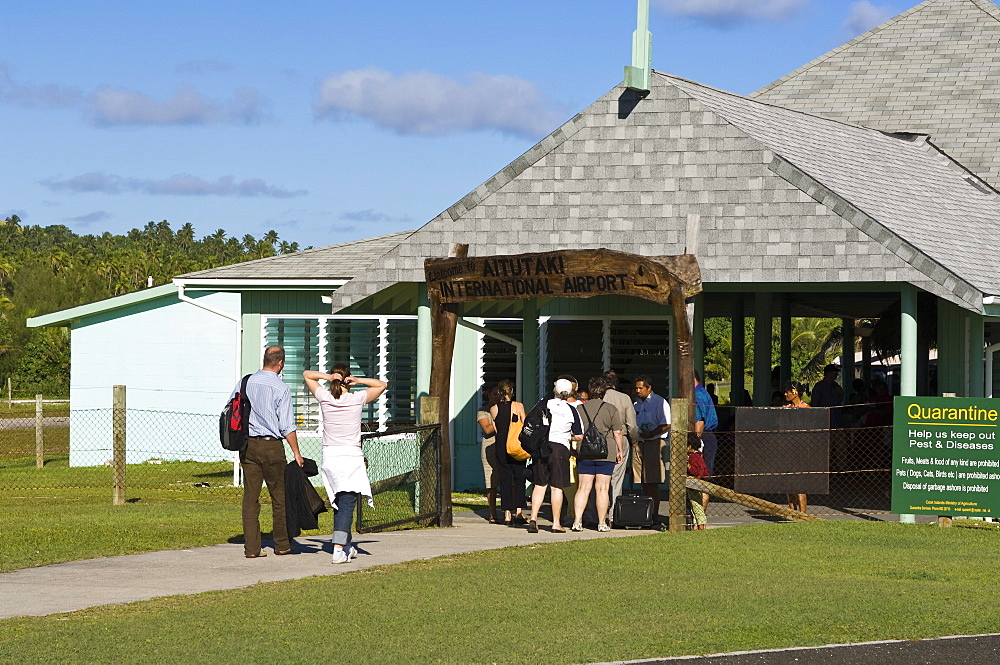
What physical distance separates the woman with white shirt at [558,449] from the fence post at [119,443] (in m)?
5.69

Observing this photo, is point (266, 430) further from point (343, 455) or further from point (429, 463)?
point (429, 463)

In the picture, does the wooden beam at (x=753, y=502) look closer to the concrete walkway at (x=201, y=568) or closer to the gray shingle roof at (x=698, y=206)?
the concrete walkway at (x=201, y=568)

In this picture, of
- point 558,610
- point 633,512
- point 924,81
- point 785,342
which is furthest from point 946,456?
point 924,81

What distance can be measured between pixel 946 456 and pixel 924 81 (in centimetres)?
1234

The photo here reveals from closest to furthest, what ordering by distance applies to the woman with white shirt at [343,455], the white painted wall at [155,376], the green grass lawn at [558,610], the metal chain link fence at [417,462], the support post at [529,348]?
the green grass lawn at [558,610] < the woman with white shirt at [343,455] < the metal chain link fence at [417,462] < the support post at [529,348] < the white painted wall at [155,376]

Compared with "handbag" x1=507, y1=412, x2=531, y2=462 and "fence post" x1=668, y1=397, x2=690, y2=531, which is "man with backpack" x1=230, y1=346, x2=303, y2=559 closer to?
"handbag" x1=507, y1=412, x2=531, y2=462

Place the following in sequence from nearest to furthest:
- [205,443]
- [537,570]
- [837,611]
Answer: [837,611] < [537,570] < [205,443]

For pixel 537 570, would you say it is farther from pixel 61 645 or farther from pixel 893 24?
pixel 893 24

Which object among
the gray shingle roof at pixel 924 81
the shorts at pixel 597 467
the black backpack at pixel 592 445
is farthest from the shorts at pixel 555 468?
the gray shingle roof at pixel 924 81

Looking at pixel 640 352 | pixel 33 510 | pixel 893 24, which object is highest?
pixel 893 24

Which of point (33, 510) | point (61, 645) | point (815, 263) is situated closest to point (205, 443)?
point (33, 510)

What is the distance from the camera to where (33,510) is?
16281mm

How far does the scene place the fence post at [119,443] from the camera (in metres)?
17.0

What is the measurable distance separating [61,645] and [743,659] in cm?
390
